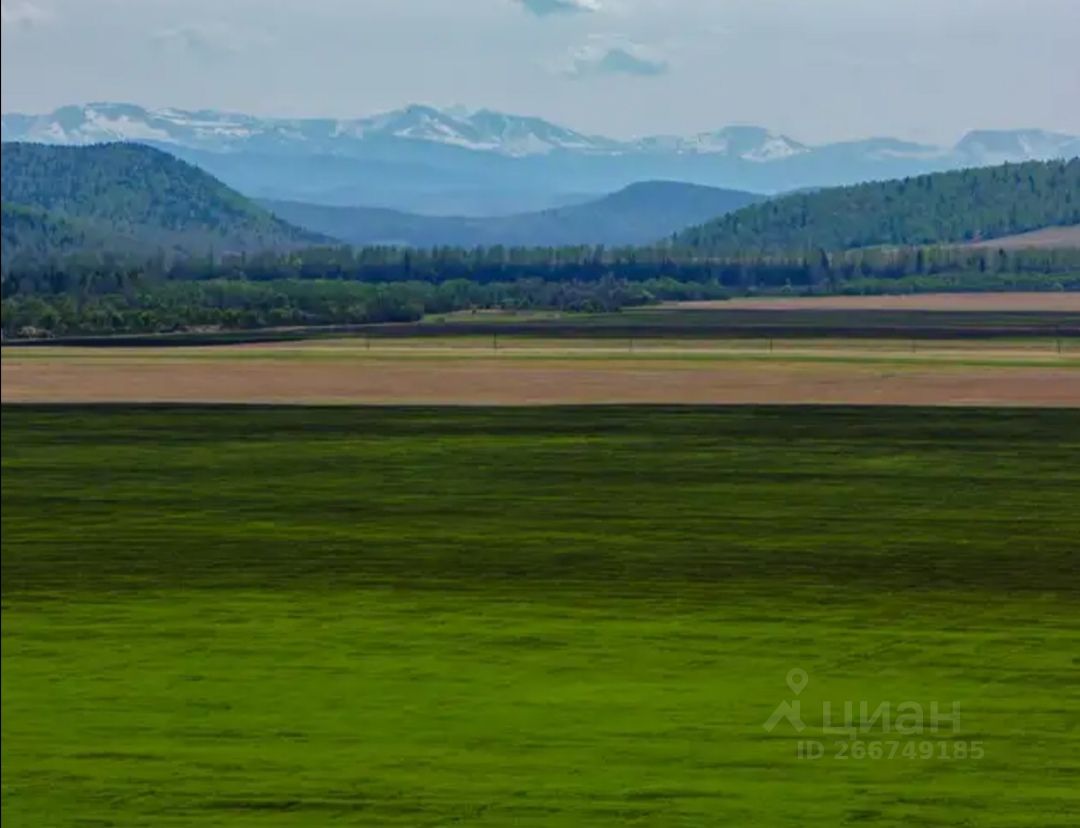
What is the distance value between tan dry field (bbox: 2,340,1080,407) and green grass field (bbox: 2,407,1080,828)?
37 centimetres

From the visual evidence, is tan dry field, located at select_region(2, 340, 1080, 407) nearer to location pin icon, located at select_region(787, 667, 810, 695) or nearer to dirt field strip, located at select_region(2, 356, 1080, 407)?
dirt field strip, located at select_region(2, 356, 1080, 407)

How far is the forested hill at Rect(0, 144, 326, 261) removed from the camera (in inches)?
461

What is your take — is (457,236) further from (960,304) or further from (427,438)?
(427,438)

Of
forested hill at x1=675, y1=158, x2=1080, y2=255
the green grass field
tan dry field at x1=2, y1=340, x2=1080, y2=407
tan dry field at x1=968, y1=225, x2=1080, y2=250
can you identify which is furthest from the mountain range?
the green grass field

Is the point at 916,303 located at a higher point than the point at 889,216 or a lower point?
lower

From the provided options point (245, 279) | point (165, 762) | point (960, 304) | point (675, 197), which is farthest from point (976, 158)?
point (165, 762)

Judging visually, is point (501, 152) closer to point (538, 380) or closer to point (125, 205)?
point (125, 205)

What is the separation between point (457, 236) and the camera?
628 inches

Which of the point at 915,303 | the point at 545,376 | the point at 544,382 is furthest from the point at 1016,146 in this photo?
the point at 544,382

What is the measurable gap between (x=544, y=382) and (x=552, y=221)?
3.05 m

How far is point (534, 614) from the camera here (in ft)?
48.1

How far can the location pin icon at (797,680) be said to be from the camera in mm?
12546

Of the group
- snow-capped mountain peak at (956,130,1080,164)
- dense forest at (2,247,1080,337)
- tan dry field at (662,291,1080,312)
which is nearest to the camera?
dense forest at (2,247,1080,337)

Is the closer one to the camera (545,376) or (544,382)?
(545,376)
